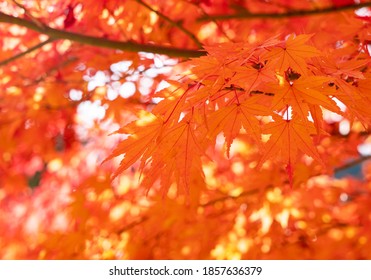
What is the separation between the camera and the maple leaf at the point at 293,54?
0.88 metres

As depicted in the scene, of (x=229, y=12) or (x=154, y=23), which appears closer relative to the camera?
(x=154, y=23)

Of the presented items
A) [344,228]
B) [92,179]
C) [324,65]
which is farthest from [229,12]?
[324,65]

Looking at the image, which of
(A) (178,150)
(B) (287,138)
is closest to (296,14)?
(B) (287,138)

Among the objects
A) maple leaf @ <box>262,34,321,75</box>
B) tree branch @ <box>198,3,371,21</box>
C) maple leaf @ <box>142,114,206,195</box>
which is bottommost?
tree branch @ <box>198,3,371,21</box>

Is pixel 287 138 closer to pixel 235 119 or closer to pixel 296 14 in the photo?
pixel 235 119

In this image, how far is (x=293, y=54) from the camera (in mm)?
905

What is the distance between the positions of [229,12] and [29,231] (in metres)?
1.50

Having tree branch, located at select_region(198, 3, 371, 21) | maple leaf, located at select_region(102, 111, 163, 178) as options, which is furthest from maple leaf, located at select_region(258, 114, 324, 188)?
tree branch, located at select_region(198, 3, 371, 21)

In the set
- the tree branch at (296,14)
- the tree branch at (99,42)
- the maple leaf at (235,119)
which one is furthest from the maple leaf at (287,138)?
the tree branch at (296,14)

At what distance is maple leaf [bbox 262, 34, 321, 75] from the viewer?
2.88ft

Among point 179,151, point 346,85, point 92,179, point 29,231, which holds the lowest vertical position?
point 29,231

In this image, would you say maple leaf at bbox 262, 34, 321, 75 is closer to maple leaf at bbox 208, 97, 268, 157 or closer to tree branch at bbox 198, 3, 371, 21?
maple leaf at bbox 208, 97, 268, 157
